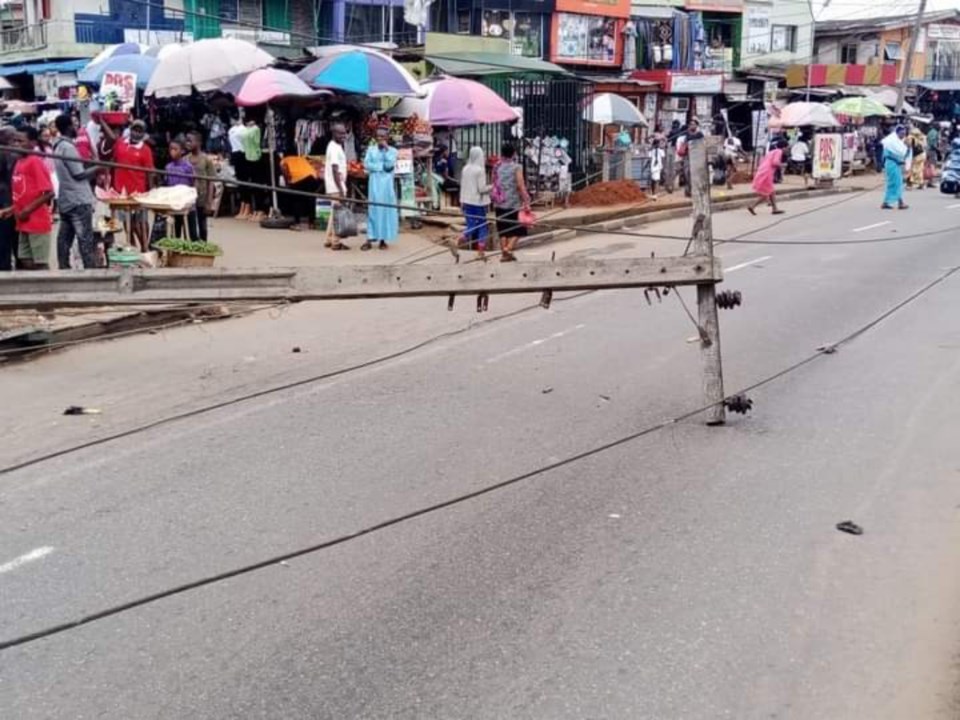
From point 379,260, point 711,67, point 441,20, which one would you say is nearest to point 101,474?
point 379,260

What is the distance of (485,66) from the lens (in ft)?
77.4

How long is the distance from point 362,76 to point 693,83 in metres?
20.9

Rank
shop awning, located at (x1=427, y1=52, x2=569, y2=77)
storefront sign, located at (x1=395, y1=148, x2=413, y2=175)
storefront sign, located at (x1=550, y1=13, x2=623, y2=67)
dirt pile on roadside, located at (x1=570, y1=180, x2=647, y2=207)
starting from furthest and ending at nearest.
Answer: storefront sign, located at (x1=550, y1=13, x2=623, y2=67) → dirt pile on roadside, located at (x1=570, y1=180, x2=647, y2=207) → shop awning, located at (x1=427, y1=52, x2=569, y2=77) → storefront sign, located at (x1=395, y1=148, x2=413, y2=175)

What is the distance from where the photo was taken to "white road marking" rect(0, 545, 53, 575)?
5.10 metres

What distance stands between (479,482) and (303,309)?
21.1 feet

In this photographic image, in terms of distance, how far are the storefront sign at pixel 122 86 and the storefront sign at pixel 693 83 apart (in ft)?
72.4

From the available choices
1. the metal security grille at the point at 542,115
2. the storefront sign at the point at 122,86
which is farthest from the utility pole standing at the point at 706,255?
the metal security grille at the point at 542,115

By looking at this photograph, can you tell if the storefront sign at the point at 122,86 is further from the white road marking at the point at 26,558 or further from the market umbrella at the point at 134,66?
the white road marking at the point at 26,558

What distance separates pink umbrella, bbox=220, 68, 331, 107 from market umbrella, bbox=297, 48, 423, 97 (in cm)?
33

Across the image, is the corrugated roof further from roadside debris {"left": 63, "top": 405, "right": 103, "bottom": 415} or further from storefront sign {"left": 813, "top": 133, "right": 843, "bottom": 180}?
roadside debris {"left": 63, "top": 405, "right": 103, "bottom": 415}

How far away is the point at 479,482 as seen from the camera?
20.8 feet

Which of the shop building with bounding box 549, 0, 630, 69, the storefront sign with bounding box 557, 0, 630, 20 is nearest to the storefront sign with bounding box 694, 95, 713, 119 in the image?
the shop building with bounding box 549, 0, 630, 69

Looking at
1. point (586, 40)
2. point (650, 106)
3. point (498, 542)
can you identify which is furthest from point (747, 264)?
point (586, 40)

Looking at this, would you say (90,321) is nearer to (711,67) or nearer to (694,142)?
(694,142)
